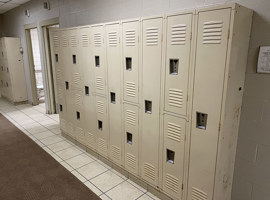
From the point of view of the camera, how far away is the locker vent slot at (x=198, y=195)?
6.28 ft

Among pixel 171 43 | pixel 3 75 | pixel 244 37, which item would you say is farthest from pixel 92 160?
pixel 3 75

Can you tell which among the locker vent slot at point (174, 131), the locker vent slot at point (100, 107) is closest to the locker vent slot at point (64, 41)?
the locker vent slot at point (100, 107)

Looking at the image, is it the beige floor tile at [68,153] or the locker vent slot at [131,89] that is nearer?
the locker vent slot at [131,89]

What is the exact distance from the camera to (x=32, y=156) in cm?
335

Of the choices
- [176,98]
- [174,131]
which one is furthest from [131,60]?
[174,131]

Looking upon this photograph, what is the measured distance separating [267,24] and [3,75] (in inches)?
290

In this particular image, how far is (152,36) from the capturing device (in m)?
2.03

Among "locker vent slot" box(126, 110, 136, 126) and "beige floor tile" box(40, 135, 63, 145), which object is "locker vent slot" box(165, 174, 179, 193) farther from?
"beige floor tile" box(40, 135, 63, 145)

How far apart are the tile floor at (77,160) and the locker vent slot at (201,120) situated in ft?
3.71

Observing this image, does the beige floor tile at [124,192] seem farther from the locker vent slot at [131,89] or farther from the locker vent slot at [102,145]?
the locker vent slot at [131,89]

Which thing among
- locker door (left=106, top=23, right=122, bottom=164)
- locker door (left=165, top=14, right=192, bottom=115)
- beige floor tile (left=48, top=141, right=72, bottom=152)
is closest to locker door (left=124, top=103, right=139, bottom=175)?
locker door (left=106, top=23, right=122, bottom=164)

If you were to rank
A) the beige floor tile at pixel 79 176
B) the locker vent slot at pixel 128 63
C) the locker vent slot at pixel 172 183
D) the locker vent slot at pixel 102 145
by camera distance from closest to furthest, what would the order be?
the locker vent slot at pixel 172 183, the locker vent slot at pixel 128 63, the beige floor tile at pixel 79 176, the locker vent slot at pixel 102 145

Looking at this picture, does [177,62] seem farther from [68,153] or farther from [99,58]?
[68,153]

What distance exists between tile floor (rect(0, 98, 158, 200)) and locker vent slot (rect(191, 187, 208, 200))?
1.85ft
